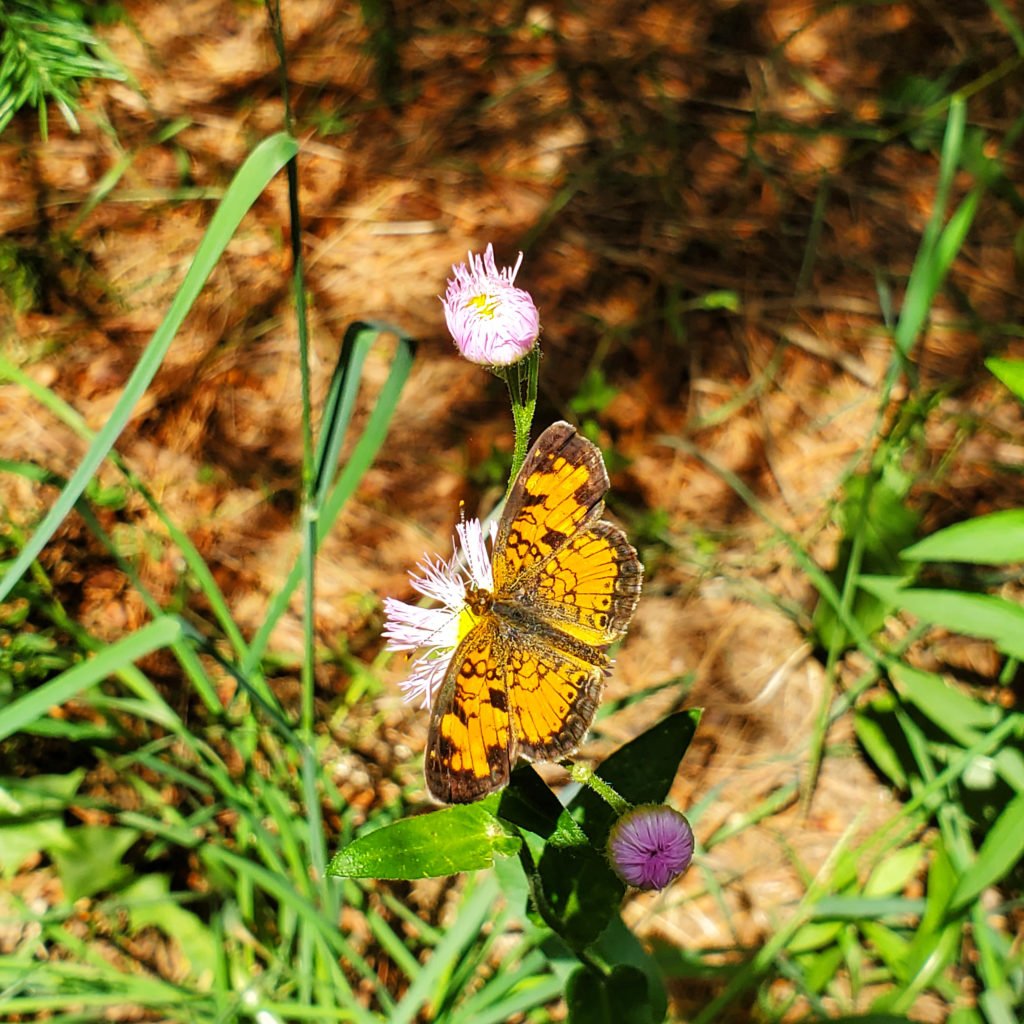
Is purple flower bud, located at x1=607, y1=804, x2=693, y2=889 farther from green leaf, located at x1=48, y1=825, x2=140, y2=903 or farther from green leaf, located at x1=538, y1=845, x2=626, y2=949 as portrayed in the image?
green leaf, located at x1=48, y1=825, x2=140, y2=903

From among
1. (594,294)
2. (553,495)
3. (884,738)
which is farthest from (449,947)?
(594,294)

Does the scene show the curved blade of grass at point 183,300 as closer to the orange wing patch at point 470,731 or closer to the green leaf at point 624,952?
the orange wing patch at point 470,731

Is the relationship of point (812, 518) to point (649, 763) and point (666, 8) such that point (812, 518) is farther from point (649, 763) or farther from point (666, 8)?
point (666, 8)

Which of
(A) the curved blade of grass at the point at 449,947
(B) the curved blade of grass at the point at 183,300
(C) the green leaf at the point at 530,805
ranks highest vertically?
(B) the curved blade of grass at the point at 183,300

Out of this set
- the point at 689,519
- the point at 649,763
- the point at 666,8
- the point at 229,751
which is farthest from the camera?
the point at 666,8

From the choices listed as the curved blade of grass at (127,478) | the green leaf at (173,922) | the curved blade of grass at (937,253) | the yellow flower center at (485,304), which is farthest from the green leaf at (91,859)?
the curved blade of grass at (937,253)

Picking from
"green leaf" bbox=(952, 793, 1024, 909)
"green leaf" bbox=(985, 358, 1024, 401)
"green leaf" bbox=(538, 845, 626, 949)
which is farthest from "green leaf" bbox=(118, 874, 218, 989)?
"green leaf" bbox=(985, 358, 1024, 401)

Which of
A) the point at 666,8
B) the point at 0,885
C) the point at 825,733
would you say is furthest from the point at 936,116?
the point at 0,885
